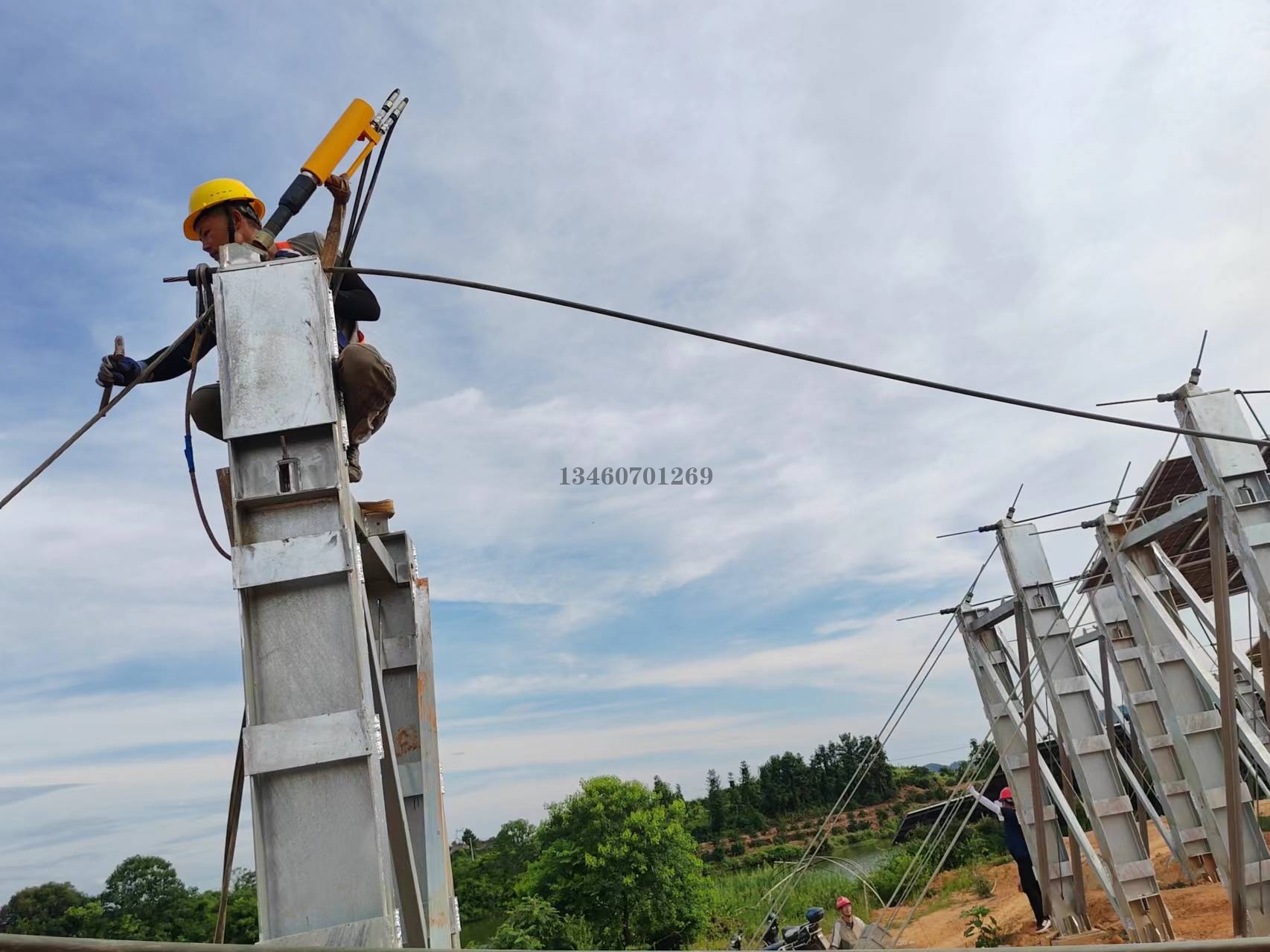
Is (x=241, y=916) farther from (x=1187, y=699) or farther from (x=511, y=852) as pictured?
(x=1187, y=699)

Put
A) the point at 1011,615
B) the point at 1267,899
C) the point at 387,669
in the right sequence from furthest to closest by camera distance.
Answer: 1. the point at 1011,615
2. the point at 1267,899
3. the point at 387,669

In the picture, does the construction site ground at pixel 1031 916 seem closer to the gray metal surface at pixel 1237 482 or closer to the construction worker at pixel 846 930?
the construction worker at pixel 846 930

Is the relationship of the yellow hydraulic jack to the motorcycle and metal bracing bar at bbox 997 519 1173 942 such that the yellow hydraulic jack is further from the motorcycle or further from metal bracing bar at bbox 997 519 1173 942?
the motorcycle

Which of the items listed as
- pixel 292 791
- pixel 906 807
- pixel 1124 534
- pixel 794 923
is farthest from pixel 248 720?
pixel 906 807

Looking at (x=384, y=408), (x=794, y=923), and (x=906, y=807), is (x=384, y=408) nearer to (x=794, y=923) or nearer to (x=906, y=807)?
(x=794, y=923)

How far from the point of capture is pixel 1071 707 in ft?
32.4

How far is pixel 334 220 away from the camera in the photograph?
382 cm

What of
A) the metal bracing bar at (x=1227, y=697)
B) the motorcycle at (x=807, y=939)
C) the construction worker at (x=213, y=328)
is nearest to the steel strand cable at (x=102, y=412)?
the construction worker at (x=213, y=328)

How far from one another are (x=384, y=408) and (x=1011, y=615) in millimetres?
9480

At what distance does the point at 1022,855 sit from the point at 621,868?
5.52m

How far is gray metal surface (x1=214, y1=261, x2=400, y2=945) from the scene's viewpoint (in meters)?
2.64

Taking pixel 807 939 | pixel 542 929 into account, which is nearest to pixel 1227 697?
pixel 807 939

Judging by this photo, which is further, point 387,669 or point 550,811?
point 550,811

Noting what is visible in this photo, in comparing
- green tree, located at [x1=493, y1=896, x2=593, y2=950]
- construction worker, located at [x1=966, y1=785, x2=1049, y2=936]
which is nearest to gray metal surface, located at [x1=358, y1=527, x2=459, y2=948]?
construction worker, located at [x1=966, y1=785, x2=1049, y2=936]
